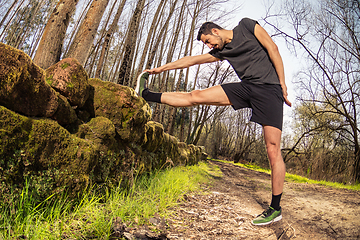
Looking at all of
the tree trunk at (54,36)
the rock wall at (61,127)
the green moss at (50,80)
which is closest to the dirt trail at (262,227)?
the rock wall at (61,127)

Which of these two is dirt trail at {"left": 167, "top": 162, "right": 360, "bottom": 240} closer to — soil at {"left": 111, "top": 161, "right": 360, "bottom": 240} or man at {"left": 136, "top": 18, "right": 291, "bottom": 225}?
soil at {"left": 111, "top": 161, "right": 360, "bottom": 240}

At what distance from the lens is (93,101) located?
2322 mm

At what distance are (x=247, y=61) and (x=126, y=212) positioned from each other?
6.84 feet

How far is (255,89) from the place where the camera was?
2137mm

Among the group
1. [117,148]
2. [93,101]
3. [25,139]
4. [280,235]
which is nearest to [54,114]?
[25,139]

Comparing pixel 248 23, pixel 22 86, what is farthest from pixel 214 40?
pixel 22 86

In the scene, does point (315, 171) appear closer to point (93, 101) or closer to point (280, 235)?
point (280, 235)

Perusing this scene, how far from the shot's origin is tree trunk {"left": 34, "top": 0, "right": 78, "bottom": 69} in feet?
11.4

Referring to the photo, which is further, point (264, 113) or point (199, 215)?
point (199, 215)

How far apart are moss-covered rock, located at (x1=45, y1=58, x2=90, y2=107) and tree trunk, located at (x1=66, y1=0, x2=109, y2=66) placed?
239 cm

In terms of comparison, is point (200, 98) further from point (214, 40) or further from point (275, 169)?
point (275, 169)

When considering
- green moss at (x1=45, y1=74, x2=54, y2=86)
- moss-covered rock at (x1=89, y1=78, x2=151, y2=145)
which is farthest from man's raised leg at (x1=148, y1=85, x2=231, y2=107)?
green moss at (x1=45, y1=74, x2=54, y2=86)

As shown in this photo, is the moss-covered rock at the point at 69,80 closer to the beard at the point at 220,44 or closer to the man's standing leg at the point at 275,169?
the beard at the point at 220,44

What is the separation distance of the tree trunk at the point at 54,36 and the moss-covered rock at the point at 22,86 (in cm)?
232
